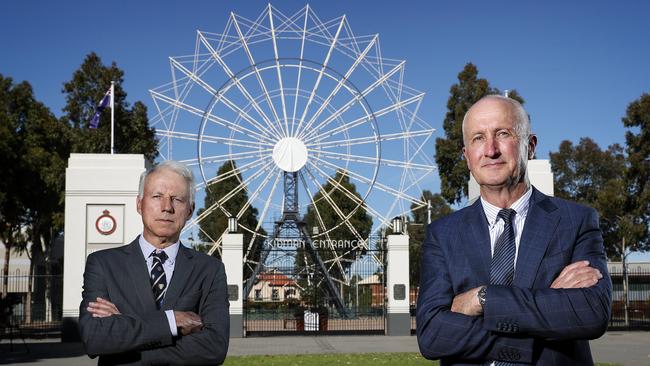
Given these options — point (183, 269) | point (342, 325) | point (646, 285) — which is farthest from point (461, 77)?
point (183, 269)

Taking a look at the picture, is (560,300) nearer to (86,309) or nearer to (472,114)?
(472,114)

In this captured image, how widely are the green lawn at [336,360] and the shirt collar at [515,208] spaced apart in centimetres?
1293

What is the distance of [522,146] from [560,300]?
625 millimetres

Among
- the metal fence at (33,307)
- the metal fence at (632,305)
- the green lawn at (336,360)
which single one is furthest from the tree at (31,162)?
the metal fence at (632,305)

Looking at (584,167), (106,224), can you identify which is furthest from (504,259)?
(584,167)

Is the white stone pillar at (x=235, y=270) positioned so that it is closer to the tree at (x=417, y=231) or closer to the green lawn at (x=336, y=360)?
the green lawn at (x=336, y=360)

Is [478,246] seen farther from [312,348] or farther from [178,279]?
[312,348]

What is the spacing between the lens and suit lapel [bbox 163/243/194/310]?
3516mm

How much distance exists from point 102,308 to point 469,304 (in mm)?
1660

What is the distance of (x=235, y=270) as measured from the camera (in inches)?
1007

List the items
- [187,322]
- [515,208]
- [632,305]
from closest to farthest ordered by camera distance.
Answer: [515,208]
[187,322]
[632,305]

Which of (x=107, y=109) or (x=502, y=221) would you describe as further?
(x=107, y=109)

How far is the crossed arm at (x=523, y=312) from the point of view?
2.68 metres

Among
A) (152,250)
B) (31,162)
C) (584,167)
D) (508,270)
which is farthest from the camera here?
(584,167)
